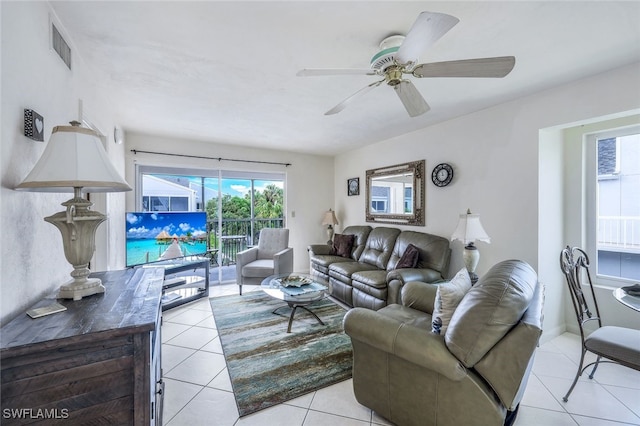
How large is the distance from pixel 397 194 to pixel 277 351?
2.90 metres

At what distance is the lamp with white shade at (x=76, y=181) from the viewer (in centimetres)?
112

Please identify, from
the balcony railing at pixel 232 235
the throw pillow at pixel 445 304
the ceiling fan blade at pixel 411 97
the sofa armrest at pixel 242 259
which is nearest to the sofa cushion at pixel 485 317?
the throw pillow at pixel 445 304

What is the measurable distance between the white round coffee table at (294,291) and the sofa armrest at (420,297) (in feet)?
3.23

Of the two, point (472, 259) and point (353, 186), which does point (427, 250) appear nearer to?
point (472, 259)

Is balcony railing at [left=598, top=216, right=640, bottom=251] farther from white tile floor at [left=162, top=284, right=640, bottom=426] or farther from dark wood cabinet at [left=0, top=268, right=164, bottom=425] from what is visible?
dark wood cabinet at [left=0, top=268, right=164, bottom=425]

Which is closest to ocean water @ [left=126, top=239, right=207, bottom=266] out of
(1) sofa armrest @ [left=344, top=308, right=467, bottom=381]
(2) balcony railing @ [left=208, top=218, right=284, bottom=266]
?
(2) balcony railing @ [left=208, top=218, right=284, bottom=266]

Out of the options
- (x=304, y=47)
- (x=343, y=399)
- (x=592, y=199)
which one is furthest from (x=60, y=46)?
(x=592, y=199)

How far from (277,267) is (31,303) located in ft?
9.49

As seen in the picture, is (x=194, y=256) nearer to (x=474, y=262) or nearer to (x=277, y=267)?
(x=277, y=267)

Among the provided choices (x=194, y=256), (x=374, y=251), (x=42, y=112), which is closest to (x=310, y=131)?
(x=374, y=251)

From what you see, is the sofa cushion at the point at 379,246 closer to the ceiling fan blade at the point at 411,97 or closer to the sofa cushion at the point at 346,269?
the sofa cushion at the point at 346,269

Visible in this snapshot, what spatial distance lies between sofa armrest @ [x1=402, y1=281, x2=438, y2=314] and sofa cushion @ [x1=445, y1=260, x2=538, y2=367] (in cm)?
91

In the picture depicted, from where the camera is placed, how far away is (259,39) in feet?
5.82

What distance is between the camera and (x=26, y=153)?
1.22 metres
